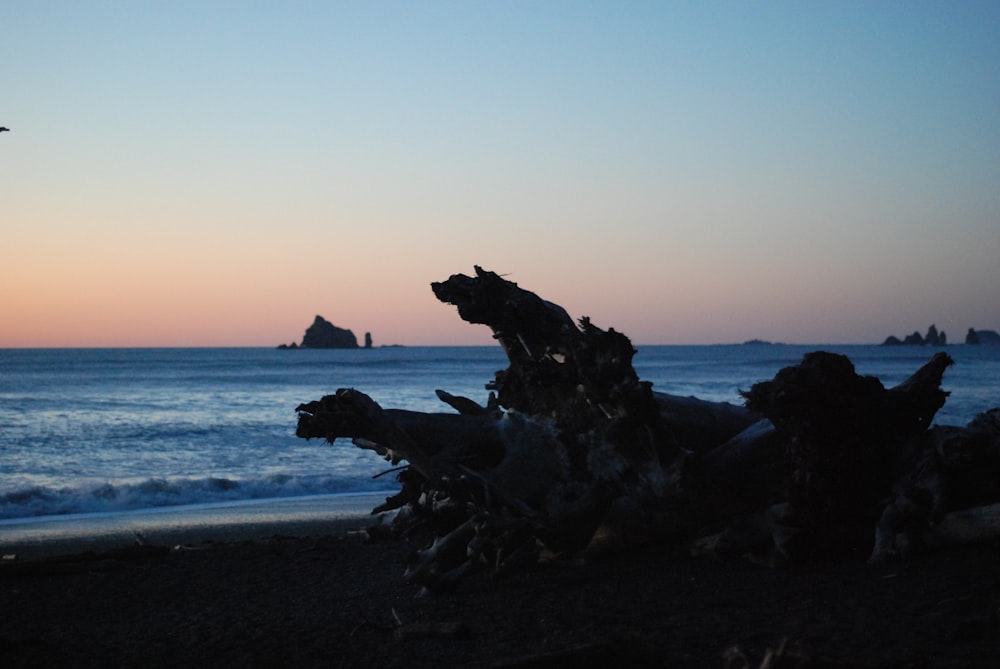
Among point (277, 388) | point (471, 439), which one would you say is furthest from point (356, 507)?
point (277, 388)

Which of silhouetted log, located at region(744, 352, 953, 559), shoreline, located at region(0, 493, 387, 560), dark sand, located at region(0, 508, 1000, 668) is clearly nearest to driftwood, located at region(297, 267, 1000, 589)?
silhouetted log, located at region(744, 352, 953, 559)

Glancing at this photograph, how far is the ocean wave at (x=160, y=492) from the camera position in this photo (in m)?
13.6

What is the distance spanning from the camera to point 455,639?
5082 millimetres

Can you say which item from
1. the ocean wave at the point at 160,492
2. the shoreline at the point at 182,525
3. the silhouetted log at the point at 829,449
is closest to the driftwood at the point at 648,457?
the silhouetted log at the point at 829,449

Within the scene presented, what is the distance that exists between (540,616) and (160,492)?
10.6m

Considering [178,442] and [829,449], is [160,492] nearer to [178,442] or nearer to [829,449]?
[178,442]

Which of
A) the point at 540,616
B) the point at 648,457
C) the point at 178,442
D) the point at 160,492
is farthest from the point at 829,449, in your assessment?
the point at 178,442

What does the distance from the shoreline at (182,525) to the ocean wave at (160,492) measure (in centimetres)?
49

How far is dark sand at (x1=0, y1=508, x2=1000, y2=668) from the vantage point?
14.0 ft

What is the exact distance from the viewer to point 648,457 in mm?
6277

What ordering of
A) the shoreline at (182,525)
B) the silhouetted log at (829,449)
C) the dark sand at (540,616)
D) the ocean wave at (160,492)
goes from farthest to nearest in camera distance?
the ocean wave at (160,492)
the shoreline at (182,525)
the silhouetted log at (829,449)
the dark sand at (540,616)

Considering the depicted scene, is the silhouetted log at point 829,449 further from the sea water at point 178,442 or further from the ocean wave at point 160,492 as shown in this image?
the ocean wave at point 160,492

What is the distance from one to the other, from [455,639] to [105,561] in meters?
4.47

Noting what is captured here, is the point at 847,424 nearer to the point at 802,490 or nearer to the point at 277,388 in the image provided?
the point at 802,490
